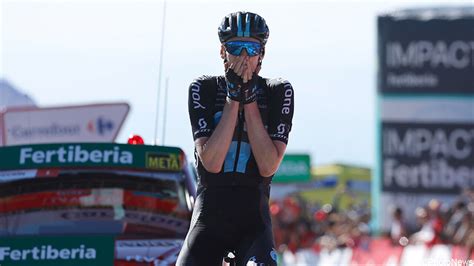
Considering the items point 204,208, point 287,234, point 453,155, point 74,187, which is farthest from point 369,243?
point 204,208

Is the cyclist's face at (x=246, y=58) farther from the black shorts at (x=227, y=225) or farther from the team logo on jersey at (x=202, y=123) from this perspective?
the black shorts at (x=227, y=225)

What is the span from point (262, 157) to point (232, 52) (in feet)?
1.73

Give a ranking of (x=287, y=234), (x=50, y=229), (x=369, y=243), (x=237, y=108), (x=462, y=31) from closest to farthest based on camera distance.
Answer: (x=237, y=108) < (x=50, y=229) < (x=369, y=243) < (x=287, y=234) < (x=462, y=31)

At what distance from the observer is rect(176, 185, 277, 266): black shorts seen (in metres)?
6.06

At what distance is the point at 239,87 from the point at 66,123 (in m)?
11.7

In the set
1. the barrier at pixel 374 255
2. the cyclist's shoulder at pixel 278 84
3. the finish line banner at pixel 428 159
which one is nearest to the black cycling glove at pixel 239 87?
the cyclist's shoulder at pixel 278 84

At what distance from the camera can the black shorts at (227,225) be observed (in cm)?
606

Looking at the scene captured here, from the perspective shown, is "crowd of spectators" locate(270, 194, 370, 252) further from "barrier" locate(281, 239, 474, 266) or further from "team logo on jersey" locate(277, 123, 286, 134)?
"team logo on jersey" locate(277, 123, 286, 134)

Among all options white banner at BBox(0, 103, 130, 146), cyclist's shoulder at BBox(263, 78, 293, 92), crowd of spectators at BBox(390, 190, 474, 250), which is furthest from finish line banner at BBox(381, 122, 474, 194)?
cyclist's shoulder at BBox(263, 78, 293, 92)

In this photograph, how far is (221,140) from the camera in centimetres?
595

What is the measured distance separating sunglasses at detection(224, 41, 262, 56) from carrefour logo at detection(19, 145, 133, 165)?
7.21ft

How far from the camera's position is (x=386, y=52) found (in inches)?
998

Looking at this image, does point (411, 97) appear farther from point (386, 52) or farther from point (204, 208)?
point (204, 208)

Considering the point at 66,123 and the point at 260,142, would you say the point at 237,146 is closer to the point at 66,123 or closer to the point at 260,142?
the point at 260,142
